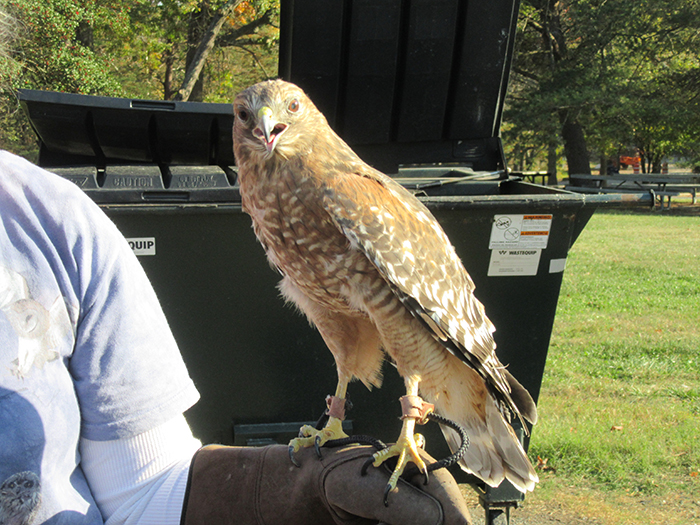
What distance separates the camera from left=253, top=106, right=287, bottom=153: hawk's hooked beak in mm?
1894

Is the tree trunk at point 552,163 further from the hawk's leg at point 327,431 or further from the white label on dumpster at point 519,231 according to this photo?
the hawk's leg at point 327,431

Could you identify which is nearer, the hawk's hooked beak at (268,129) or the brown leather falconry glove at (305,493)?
the brown leather falconry glove at (305,493)

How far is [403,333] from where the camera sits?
6.95 feet

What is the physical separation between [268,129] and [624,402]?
13.5 feet

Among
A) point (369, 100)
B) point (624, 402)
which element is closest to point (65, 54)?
point (369, 100)

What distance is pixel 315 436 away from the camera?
197 cm

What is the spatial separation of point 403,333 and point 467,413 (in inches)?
23.2

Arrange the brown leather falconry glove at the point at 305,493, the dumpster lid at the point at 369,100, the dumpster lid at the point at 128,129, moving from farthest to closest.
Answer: the dumpster lid at the point at 369,100, the dumpster lid at the point at 128,129, the brown leather falconry glove at the point at 305,493

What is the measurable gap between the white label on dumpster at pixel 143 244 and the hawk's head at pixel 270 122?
849 mm

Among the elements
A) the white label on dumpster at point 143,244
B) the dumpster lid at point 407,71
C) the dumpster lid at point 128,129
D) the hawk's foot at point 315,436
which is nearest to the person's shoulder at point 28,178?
the hawk's foot at point 315,436

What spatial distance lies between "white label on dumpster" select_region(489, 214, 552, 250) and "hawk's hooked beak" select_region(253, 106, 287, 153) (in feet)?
4.38

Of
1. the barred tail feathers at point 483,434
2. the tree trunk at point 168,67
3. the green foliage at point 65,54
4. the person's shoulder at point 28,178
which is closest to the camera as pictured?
the person's shoulder at point 28,178

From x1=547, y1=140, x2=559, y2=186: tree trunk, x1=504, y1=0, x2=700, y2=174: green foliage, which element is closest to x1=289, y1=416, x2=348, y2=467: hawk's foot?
x1=547, y1=140, x2=559, y2=186: tree trunk

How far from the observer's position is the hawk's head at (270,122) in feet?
6.33
